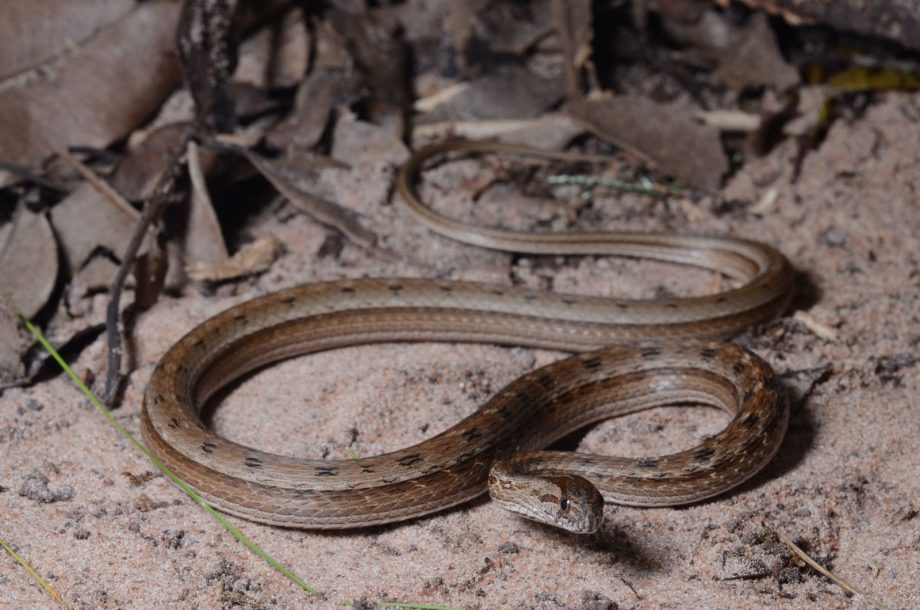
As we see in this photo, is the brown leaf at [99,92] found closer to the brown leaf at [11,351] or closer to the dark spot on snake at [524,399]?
the brown leaf at [11,351]

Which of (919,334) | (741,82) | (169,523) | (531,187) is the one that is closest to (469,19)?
(531,187)

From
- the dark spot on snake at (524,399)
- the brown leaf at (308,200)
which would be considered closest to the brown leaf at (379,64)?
the brown leaf at (308,200)

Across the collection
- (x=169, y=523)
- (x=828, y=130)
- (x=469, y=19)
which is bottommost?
(x=169, y=523)

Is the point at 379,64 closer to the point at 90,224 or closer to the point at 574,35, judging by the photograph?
the point at 574,35

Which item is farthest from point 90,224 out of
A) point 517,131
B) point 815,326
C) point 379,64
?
Result: point 815,326

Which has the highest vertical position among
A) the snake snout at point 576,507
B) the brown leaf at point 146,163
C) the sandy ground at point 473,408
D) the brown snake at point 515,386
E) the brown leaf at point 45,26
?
the brown leaf at point 45,26

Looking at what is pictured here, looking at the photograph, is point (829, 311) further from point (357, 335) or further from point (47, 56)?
point (47, 56)

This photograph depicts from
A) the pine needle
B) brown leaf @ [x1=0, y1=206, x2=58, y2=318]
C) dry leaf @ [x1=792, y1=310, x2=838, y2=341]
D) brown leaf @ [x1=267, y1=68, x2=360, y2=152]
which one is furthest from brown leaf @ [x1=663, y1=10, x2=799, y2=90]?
the pine needle
